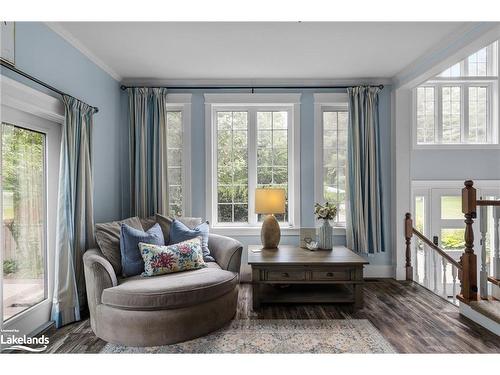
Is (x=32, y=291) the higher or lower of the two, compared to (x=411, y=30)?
lower

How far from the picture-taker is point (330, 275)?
3.10m

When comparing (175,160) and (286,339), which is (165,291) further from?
(175,160)

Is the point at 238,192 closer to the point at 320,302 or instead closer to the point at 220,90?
the point at 220,90

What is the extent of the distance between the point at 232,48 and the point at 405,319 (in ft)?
9.75

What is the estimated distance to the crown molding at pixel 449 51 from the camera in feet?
8.57

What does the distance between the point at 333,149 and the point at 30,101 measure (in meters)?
3.28

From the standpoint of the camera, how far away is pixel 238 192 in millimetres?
4309

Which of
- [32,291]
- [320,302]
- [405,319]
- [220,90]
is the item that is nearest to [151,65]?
[220,90]

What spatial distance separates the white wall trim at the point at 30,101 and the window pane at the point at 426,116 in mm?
4553

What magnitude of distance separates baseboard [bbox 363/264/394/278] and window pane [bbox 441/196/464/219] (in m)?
1.35

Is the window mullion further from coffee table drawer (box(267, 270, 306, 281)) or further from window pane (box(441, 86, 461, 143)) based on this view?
window pane (box(441, 86, 461, 143))

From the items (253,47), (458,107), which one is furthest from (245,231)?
Result: (458,107)

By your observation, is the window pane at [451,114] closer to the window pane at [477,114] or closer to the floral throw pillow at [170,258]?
the window pane at [477,114]

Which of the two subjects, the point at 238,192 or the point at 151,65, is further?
Answer: the point at 238,192
